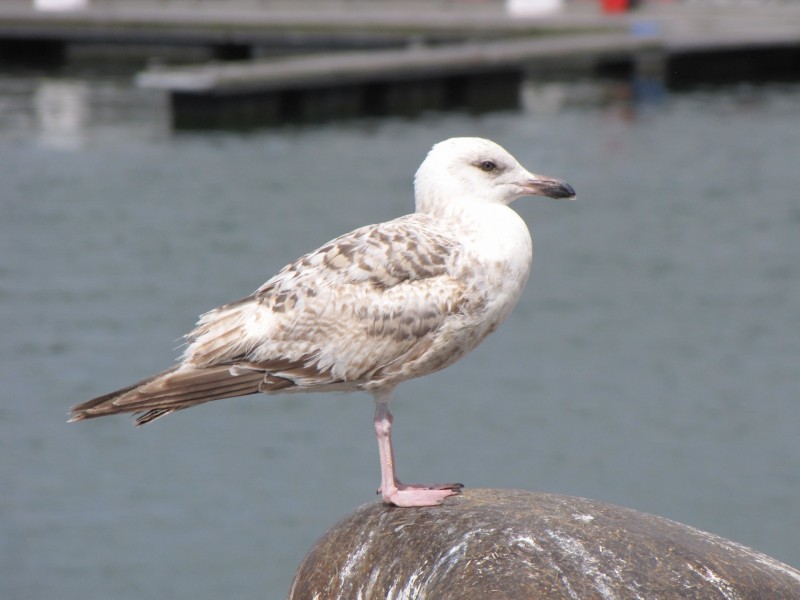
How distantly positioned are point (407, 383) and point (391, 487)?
45.4 ft

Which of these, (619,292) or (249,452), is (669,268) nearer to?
(619,292)

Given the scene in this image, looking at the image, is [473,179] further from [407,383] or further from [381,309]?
[407,383]

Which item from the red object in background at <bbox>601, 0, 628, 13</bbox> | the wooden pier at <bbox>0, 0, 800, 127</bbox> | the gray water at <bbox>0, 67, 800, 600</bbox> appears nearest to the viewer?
the gray water at <bbox>0, 67, 800, 600</bbox>

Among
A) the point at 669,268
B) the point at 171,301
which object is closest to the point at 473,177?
the point at 171,301

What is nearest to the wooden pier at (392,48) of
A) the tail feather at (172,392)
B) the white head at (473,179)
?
the white head at (473,179)

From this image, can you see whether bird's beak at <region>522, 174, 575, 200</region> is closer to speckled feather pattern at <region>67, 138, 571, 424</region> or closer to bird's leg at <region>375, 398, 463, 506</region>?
speckled feather pattern at <region>67, 138, 571, 424</region>

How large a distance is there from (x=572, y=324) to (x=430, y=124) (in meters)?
17.8

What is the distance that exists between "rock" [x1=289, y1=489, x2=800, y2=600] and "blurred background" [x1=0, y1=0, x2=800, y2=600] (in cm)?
927

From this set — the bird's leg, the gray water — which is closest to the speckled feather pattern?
the bird's leg

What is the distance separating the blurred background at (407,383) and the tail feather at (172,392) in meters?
9.72

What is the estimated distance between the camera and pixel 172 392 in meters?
7.25

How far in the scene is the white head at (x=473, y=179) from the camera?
25.0 feet

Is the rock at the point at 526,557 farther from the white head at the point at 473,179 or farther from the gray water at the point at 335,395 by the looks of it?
the gray water at the point at 335,395

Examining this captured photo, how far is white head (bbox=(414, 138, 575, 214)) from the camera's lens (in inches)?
300
